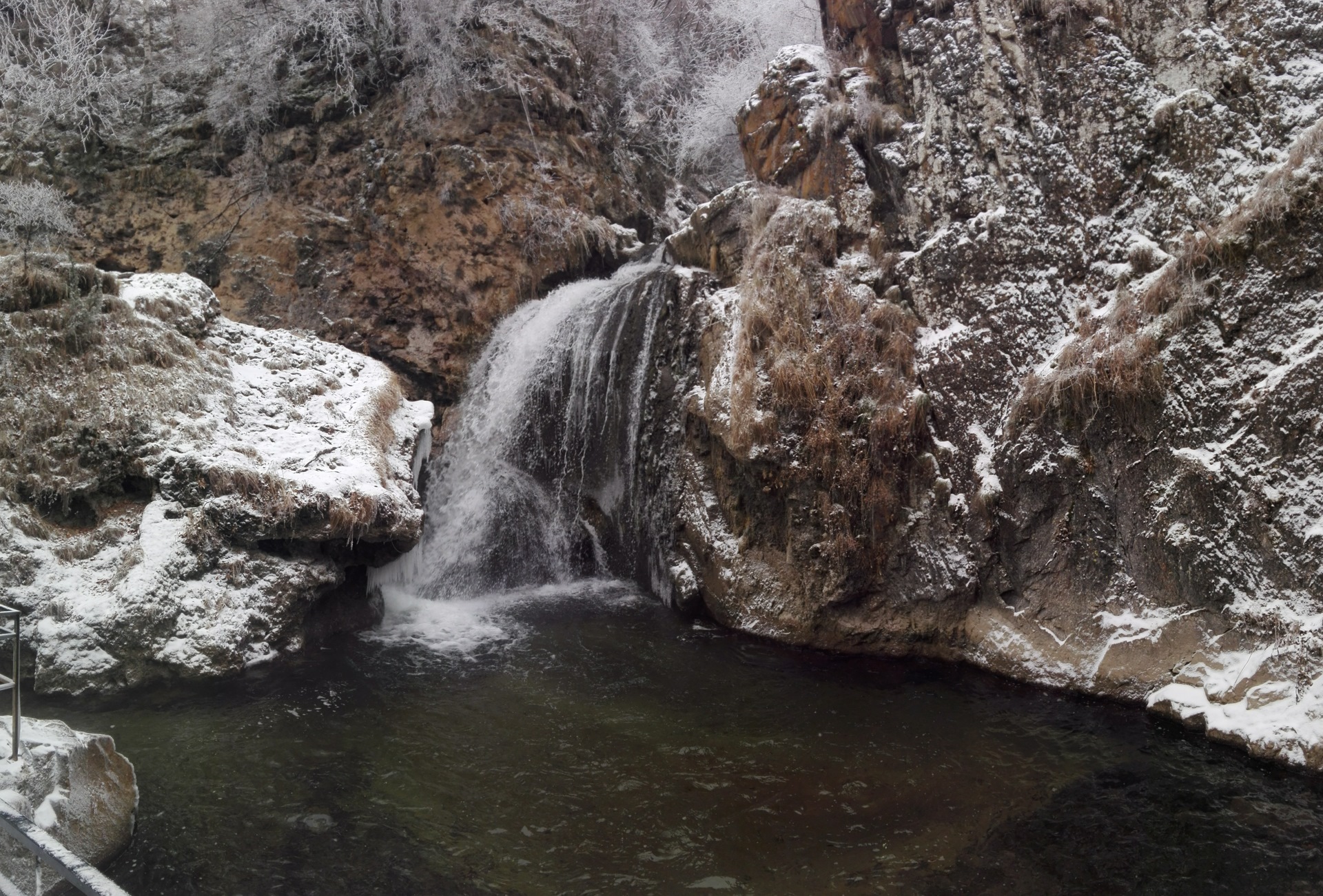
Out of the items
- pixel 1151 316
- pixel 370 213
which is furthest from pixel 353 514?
pixel 1151 316

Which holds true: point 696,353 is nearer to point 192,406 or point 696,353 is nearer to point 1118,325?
point 1118,325

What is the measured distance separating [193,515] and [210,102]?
954 cm

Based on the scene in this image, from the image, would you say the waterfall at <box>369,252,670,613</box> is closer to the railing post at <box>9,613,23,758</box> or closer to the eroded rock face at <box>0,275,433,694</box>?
the eroded rock face at <box>0,275,433,694</box>

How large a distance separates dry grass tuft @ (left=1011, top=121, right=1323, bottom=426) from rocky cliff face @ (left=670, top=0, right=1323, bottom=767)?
23 millimetres

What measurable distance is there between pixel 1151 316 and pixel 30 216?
1234 cm

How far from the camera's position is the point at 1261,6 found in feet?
26.0

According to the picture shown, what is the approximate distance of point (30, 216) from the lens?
10.5m

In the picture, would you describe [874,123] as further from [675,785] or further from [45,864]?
[45,864]

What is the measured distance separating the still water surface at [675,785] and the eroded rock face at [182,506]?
522 mm

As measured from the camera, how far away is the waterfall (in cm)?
1108

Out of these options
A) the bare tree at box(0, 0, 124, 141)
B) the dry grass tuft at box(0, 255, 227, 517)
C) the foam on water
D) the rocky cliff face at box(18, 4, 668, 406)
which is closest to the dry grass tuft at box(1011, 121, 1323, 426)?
the foam on water

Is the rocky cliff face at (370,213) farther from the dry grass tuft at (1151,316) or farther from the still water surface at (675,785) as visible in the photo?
the dry grass tuft at (1151,316)

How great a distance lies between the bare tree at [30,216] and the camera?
1070 centimetres

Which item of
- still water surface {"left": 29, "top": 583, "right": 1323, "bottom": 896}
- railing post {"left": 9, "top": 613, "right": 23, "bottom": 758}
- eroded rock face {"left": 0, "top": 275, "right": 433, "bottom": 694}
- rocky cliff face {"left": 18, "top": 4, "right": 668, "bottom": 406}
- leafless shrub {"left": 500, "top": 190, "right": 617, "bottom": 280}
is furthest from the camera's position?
leafless shrub {"left": 500, "top": 190, "right": 617, "bottom": 280}
